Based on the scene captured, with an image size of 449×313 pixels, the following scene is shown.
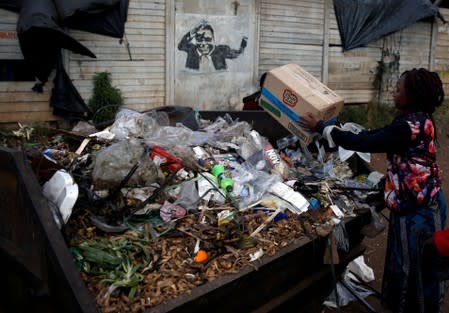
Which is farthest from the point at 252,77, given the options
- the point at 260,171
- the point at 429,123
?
the point at 429,123

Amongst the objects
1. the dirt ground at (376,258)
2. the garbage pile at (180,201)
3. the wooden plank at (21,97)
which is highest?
the wooden plank at (21,97)

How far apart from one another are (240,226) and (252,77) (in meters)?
5.58

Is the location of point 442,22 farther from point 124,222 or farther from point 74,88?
point 124,222

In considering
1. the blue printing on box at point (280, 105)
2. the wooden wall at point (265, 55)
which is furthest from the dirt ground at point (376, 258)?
the wooden wall at point (265, 55)

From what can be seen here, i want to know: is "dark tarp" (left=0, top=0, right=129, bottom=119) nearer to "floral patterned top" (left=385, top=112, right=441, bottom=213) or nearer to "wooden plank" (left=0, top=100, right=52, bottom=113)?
"wooden plank" (left=0, top=100, right=52, bottom=113)

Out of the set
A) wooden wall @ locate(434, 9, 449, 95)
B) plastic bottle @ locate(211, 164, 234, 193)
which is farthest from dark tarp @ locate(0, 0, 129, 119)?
wooden wall @ locate(434, 9, 449, 95)

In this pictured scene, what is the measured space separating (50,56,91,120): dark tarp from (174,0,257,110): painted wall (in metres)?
1.60

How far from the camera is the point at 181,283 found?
1924 mm

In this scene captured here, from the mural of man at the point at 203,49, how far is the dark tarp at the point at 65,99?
72.3 inches

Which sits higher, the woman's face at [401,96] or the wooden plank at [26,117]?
the woman's face at [401,96]

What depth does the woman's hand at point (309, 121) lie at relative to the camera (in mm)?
2896

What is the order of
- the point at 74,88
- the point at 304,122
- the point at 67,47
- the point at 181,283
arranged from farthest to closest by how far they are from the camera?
the point at 74,88 → the point at 67,47 → the point at 304,122 → the point at 181,283

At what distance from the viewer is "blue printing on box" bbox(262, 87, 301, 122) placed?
10.0 ft

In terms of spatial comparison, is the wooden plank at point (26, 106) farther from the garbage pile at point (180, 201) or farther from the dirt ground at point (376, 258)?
the dirt ground at point (376, 258)
